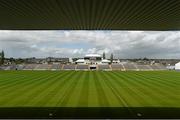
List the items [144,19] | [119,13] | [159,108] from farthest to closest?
1. [159,108]
2. [144,19]
3. [119,13]

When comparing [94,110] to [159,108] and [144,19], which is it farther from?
[144,19]

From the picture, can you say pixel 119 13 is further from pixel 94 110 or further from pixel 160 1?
pixel 94 110

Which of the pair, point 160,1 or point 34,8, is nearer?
point 160,1

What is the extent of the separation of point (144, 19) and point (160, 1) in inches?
171

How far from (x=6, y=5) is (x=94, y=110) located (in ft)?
28.3

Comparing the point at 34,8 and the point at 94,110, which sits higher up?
the point at 34,8

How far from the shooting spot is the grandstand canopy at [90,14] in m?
14.6

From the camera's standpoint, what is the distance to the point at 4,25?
21281 mm

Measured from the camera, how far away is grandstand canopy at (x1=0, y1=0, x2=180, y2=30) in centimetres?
1464

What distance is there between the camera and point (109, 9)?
626 inches

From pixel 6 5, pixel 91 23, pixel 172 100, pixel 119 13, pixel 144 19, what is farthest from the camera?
pixel 172 100

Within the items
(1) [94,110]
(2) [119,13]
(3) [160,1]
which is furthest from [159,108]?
(3) [160,1]

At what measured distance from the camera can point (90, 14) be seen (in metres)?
17.3

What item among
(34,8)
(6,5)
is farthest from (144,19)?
(6,5)
